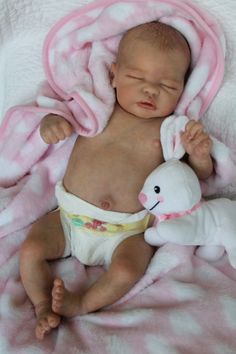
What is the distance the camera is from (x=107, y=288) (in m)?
1.17

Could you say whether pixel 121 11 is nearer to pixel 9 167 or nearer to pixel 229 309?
pixel 9 167

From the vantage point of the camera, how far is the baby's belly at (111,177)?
4.28 ft

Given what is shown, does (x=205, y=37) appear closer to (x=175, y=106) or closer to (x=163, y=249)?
(x=175, y=106)

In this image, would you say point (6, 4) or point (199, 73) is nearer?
point (199, 73)

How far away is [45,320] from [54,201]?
1.21ft

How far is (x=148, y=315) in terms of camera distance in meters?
1.12

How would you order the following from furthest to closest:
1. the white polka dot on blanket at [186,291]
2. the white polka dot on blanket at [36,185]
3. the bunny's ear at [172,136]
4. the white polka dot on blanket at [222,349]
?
the white polka dot on blanket at [36,185] → the bunny's ear at [172,136] → the white polka dot on blanket at [186,291] → the white polka dot on blanket at [222,349]

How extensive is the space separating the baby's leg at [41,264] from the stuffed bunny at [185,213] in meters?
0.21

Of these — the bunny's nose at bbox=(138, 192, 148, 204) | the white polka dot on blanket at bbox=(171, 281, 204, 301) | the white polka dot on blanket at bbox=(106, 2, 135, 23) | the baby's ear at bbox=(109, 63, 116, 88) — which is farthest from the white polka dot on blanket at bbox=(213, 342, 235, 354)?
the white polka dot on blanket at bbox=(106, 2, 135, 23)

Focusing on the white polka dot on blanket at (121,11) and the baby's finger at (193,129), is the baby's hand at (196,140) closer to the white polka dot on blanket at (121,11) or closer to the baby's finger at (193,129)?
the baby's finger at (193,129)

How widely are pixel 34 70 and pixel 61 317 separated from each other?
66 cm

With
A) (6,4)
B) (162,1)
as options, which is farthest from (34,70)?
(162,1)

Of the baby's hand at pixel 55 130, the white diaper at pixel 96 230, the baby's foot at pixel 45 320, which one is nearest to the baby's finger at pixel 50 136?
the baby's hand at pixel 55 130

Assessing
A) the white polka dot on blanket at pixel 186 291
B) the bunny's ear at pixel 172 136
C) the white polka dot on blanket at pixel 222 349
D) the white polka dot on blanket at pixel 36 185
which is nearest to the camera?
the white polka dot on blanket at pixel 222 349
